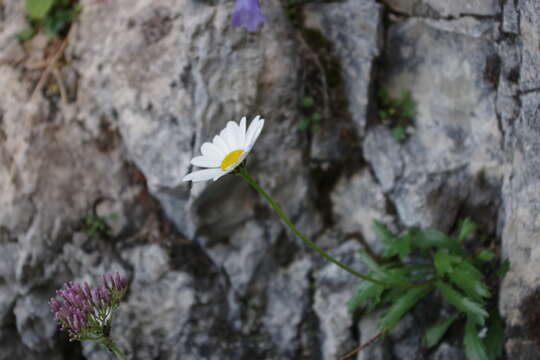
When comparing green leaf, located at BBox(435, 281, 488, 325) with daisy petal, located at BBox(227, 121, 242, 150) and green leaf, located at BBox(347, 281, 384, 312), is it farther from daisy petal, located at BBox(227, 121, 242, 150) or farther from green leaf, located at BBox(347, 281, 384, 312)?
daisy petal, located at BBox(227, 121, 242, 150)

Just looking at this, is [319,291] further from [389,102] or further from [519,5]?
[519,5]

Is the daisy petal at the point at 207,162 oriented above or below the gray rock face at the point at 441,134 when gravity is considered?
above

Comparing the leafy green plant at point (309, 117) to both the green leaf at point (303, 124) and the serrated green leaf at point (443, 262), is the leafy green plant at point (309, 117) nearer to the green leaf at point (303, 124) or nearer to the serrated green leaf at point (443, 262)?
the green leaf at point (303, 124)

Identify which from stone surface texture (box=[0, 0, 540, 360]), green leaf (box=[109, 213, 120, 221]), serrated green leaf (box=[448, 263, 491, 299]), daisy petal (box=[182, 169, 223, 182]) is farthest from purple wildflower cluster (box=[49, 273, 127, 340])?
serrated green leaf (box=[448, 263, 491, 299])

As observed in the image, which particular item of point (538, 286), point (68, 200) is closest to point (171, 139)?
point (68, 200)

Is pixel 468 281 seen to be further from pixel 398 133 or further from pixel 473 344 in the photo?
pixel 398 133

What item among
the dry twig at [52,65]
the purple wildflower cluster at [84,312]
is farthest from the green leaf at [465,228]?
the dry twig at [52,65]

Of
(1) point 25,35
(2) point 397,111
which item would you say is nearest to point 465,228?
(2) point 397,111
